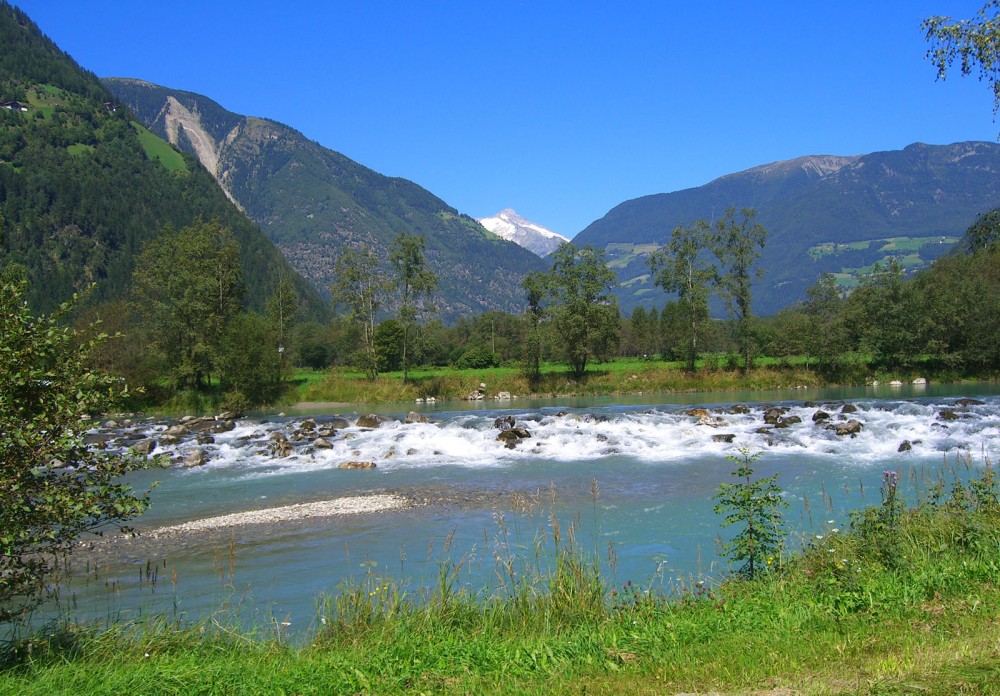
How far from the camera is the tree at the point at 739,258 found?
63031 mm

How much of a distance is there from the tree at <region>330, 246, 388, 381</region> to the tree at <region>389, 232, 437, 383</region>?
1.91 m

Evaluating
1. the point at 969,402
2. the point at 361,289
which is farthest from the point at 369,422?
the point at 361,289

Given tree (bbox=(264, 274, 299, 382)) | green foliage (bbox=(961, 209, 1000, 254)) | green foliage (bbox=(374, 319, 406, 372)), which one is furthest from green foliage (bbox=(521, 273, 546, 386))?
green foliage (bbox=(961, 209, 1000, 254))

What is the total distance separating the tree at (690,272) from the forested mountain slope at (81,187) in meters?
63.9

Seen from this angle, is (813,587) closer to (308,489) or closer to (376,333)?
(308,489)

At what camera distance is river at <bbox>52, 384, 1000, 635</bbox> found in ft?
38.7

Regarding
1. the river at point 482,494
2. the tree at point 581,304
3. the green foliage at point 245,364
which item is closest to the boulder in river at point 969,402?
the river at point 482,494

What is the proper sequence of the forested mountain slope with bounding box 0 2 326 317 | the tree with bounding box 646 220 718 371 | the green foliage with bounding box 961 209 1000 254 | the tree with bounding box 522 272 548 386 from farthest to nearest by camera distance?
the forested mountain slope with bounding box 0 2 326 317 → the tree with bounding box 646 220 718 371 → the tree with bounding box 522 272 548 386 → the green foliage with bounding box 961 209 1000 254

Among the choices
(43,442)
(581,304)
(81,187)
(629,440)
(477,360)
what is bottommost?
(629,440)

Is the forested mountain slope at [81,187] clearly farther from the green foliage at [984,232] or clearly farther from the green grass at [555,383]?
the green foliage at [984,232]

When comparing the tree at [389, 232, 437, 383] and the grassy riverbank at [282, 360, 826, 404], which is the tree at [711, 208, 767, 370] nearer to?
the grassy riverbank at [282, 360, 826, 404]

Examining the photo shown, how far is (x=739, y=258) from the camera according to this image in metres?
64.5

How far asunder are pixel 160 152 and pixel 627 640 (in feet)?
707

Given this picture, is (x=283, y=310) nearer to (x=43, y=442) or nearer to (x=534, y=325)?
(x=534, y=325)
